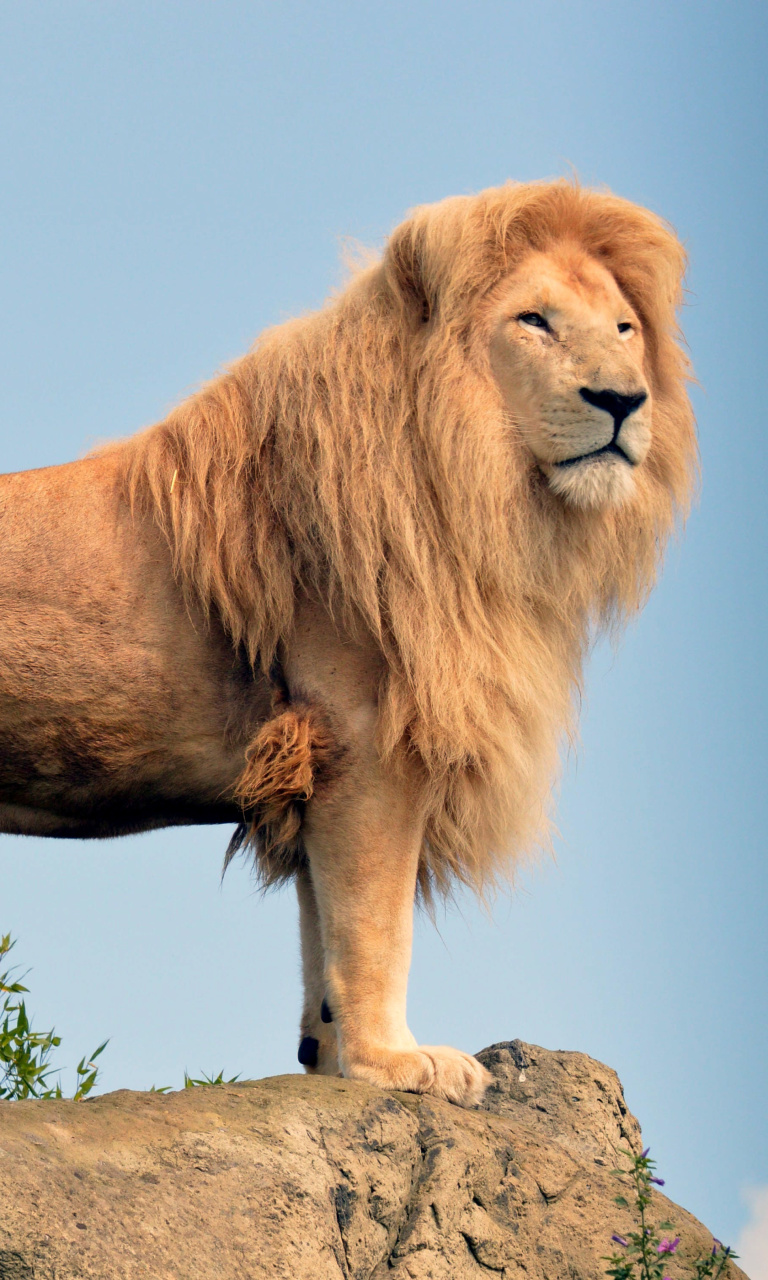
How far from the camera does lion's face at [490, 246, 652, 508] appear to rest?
3826mm

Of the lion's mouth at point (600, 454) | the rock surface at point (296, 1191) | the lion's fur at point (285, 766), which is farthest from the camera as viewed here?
the lion's mouth at point (600, 454)

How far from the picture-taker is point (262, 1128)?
10.9 feet

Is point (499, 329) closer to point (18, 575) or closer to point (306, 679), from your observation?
point (306, 679)

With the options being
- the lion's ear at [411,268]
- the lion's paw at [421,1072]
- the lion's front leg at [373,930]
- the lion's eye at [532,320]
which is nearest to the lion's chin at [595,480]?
the lion's eye at [532,320]

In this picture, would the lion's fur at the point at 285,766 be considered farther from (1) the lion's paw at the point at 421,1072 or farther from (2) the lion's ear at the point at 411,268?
(2) the lion's ear at the point at 411,268

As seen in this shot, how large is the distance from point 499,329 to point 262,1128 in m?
2.10

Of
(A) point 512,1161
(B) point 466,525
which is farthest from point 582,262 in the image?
(A) point 512,1161

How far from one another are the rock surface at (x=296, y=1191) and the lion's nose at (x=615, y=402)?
179 cm

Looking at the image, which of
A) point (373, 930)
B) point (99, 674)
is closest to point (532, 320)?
point (99, 674)

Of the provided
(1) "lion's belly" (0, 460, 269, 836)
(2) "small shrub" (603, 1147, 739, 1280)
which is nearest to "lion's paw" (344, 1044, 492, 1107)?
(2) "small shrub" (603, 1147, 739, 1280)

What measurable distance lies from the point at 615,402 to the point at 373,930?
1481 mm

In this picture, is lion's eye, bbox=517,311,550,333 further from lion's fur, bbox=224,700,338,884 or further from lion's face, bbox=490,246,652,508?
lion's fur, bbox=224,700,338,884

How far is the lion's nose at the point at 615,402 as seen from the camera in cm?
381

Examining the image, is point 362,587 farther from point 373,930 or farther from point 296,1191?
point 296,1191
